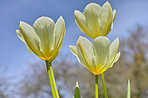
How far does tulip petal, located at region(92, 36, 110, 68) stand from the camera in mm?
456

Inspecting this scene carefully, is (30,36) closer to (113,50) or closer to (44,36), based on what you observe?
(44,36)

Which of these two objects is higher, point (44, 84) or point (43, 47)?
point (44, 84)

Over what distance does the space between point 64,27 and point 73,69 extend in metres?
11.1

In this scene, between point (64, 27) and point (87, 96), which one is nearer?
point (64, 27)

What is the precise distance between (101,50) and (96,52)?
12mm

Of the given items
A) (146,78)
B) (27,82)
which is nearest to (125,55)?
(146,78)

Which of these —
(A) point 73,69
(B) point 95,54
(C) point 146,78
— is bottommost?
(B) point 95,54

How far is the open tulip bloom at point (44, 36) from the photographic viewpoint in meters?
0.46

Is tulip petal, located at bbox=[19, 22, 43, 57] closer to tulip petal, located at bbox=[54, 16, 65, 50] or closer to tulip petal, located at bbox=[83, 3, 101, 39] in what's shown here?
tulip petal, located at bbox=[54, 16, 65, 50]

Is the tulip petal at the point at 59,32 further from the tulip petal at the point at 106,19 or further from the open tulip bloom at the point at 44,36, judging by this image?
the tulip petal at the point at 106,19

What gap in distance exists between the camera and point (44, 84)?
459 inches

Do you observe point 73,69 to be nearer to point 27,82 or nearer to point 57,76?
point 57,76

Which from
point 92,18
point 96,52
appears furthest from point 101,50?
point 92,18

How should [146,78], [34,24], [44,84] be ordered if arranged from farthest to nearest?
[44,84], [146,78], [34,24]
